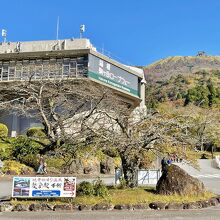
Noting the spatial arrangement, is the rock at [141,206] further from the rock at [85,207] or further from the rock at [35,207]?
the rock at [35,207]

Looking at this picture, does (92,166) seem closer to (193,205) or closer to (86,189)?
(86,189)

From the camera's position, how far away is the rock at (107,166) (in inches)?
1140

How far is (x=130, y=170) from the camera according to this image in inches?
664

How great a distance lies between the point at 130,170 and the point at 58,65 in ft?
82.5

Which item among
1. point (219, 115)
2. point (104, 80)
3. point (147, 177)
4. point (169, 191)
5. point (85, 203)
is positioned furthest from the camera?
point (219, 115)

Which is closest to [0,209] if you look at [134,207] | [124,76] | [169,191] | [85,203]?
[85,203]

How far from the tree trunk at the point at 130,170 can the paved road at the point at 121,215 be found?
339 centimetres

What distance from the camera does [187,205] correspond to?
1404cm

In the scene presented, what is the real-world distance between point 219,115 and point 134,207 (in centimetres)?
4653

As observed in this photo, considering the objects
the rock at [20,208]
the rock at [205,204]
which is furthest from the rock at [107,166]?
the rock at [20,208]

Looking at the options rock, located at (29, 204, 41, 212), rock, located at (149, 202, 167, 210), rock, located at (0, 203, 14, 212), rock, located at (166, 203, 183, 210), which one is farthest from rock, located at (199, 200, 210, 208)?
rock, located at (0, 203, 14, 212)

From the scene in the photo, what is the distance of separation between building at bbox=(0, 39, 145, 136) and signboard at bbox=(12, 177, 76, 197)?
22676mm

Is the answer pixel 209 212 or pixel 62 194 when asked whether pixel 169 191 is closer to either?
pixel 209 212

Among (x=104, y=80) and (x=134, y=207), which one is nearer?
(x=134, y=207)
